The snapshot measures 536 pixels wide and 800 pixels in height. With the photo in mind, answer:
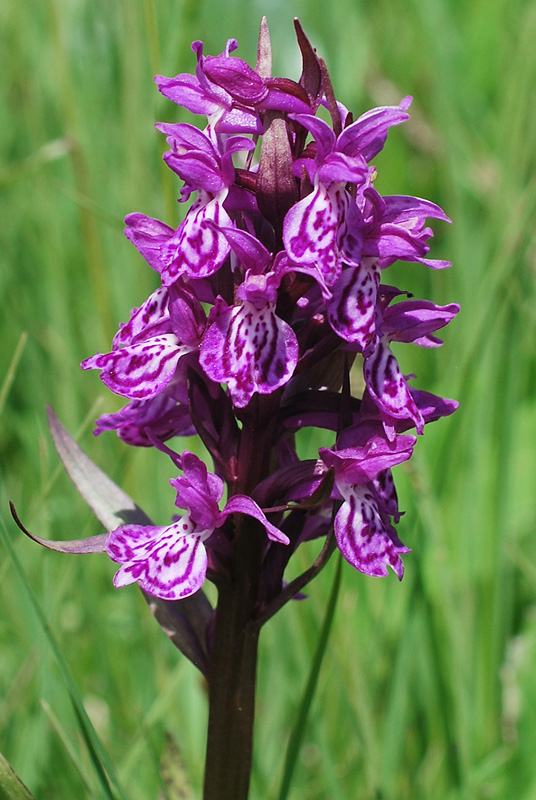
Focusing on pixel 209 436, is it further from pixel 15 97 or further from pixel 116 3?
pixel 15 97

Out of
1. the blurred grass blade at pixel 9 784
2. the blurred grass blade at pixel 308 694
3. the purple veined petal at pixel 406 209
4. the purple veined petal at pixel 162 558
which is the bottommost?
the blurred grass blade at pixel 308 694

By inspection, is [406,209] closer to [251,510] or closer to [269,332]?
[269,332]

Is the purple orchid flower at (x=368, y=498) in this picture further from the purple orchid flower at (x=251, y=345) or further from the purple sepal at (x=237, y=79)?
the purple sepal at (x=237, y=79)

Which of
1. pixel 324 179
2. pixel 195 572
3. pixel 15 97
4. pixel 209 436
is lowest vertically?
pixel 195 572

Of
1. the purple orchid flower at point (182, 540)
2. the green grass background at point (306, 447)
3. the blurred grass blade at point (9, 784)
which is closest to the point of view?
the blurred grass blade at point (9, 784)

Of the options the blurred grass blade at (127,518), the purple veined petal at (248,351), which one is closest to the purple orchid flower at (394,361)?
the purple veined petal at (248,351)

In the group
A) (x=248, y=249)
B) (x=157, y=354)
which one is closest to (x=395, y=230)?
(x=248, y=249)

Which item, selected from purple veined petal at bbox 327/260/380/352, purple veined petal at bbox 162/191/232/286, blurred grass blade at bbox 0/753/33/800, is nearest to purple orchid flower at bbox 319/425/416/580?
purple veined petal at bbox 327/260/380/352

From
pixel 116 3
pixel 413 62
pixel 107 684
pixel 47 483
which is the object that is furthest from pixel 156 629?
pixel 413 62
